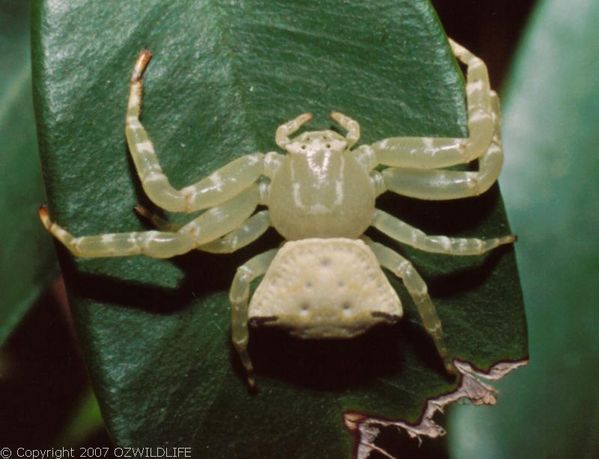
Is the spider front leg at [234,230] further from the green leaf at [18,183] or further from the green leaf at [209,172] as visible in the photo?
the green leaf at [18,183]

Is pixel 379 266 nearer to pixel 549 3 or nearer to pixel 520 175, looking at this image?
pixel 520 175

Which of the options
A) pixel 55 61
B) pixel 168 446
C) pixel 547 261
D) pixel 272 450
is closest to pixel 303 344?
pixel 272 450

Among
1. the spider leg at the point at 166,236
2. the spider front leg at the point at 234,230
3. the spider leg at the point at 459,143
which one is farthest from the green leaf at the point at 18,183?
the spider leg at the point at 459,143

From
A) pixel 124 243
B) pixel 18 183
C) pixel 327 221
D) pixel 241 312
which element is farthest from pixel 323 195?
pixel 18 183

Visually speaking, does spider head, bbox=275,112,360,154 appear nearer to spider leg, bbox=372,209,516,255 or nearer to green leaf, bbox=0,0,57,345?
spider leg, bbox=372,209,516,255

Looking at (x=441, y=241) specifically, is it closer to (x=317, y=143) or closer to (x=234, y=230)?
(x=317, y=143)
